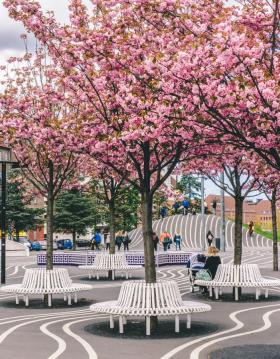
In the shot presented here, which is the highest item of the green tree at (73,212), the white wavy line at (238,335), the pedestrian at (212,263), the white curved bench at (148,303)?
the green tree at (73,212)

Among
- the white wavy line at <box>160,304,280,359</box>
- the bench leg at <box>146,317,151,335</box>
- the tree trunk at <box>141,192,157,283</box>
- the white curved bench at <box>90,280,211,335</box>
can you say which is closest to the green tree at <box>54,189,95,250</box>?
the white wavy line at <box>160,304,280,359</box>

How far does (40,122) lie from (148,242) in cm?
501

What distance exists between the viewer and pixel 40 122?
16.5m

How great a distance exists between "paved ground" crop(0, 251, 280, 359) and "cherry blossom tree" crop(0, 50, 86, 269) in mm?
2733

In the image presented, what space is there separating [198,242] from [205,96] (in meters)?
56.3

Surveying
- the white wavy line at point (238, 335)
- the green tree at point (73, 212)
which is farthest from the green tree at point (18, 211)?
the white wavy line at point (238, 335)

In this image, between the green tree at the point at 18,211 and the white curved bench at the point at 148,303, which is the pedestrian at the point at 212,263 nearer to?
the white curved bench at the point at 148,303

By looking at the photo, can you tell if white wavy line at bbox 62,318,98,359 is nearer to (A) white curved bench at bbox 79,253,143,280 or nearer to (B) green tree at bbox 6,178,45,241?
(A) white curved bench at bbox 79,253,143,280

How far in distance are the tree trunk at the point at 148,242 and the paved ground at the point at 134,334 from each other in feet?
3.57

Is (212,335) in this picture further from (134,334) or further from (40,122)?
(40,122)

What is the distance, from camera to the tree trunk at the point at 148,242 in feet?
43.3

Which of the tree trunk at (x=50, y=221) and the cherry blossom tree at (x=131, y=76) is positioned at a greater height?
the cherry blossom tree at (x=131, y=76)

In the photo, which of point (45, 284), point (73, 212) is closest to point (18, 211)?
point (73, 212)

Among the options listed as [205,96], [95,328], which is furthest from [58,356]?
[205,96]
